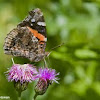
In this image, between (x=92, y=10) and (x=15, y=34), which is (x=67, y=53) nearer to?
(x=15, y=34)

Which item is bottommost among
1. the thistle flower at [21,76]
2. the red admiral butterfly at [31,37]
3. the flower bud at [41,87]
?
the flower bud at [41,87]

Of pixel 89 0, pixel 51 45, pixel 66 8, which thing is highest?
pixel 89 0

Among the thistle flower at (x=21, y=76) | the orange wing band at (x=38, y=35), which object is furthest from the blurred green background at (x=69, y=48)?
the thistle flower at (x=21, y=76)

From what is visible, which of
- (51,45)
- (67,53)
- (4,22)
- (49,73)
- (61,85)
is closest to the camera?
(49,73)

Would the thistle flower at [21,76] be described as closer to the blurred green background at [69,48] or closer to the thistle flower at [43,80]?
the thistle flower at [43,80]

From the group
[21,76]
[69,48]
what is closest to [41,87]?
[21,76]

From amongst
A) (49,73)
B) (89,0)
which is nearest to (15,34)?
(49,73)
